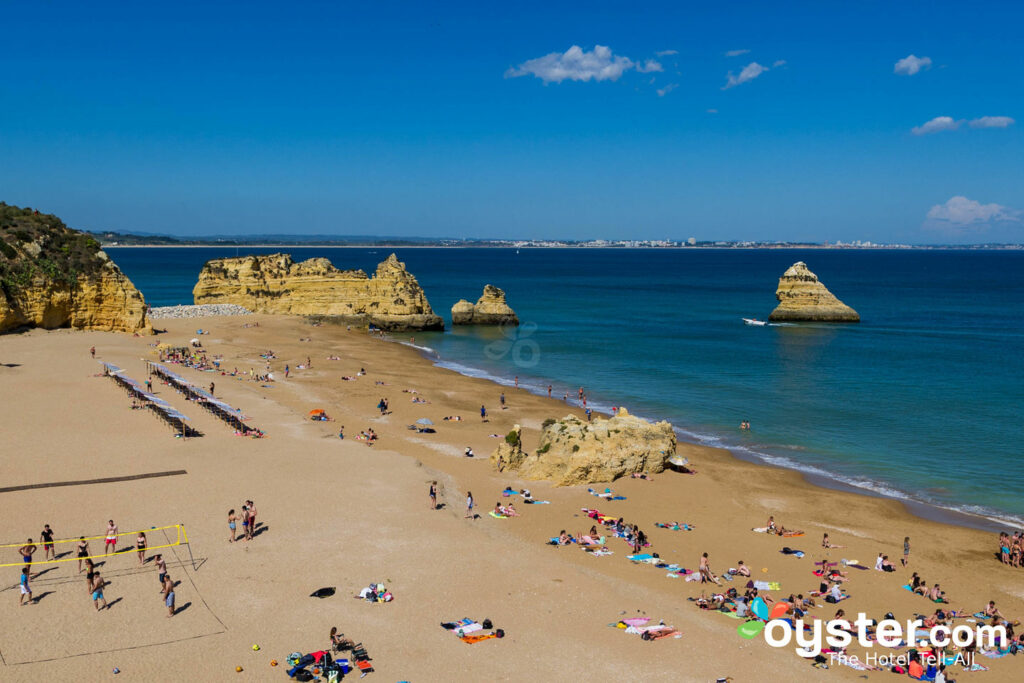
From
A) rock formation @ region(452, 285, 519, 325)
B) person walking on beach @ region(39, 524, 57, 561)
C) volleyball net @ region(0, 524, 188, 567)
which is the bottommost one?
volleyball net @ region(0, 524, 188, 567)

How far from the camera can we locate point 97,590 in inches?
617

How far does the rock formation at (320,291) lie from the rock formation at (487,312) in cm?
412

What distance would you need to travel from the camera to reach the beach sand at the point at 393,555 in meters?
14.5

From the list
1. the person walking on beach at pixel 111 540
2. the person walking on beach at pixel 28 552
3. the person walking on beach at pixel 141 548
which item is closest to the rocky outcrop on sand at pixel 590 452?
the person walking on beach at pixel 141 548

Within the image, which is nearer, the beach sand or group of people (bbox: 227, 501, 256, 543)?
the beach sand

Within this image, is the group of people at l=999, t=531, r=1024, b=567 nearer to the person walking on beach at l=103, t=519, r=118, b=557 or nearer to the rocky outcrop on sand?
the rocky outcrop on sand

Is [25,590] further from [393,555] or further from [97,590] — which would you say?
[393,555]

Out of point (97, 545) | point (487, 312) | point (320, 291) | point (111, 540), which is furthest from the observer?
point (487, 312)

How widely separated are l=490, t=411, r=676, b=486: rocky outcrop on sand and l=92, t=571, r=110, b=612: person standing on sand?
48.4ft

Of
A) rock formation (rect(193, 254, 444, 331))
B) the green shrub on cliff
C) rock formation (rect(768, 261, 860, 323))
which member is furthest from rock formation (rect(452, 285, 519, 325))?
the green shrub on cliff

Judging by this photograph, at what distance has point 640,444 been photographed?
27.4 meters

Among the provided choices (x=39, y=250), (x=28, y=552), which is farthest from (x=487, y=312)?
(x=28, y=552)

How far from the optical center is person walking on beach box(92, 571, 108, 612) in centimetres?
1567

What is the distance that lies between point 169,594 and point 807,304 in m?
81.0
